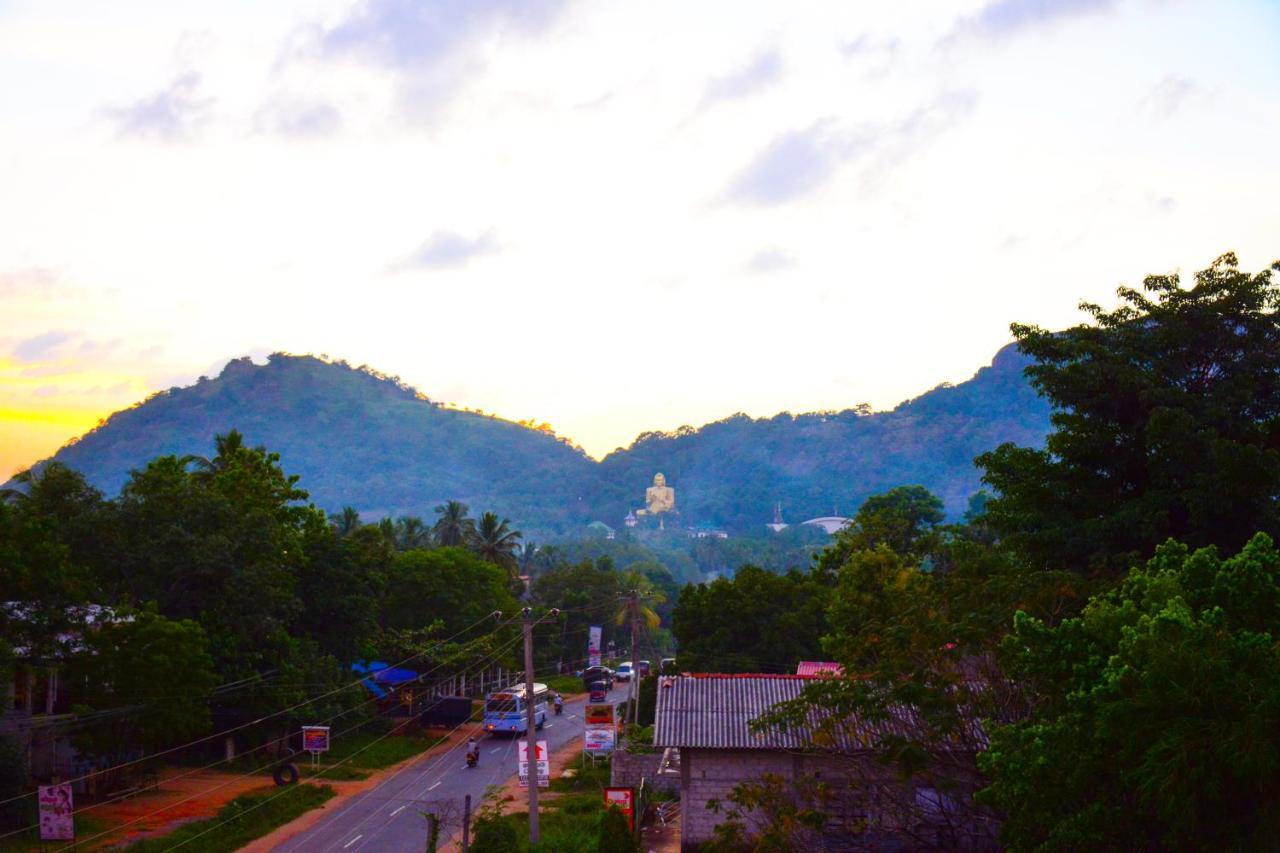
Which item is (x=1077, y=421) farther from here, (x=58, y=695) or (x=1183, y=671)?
(x=58, y=695)

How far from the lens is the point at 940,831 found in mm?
23938

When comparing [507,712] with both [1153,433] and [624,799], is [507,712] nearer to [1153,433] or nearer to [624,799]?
[624,799]

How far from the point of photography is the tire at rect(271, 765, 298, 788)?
135 feet

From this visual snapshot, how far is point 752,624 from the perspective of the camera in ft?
176

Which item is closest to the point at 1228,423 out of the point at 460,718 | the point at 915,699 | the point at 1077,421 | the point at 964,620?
the point at 1077,421

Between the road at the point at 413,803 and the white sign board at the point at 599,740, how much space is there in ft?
11.0

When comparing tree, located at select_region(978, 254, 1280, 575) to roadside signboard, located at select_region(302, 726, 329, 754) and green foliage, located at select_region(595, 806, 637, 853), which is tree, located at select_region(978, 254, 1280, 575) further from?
roadside signboard, located at select_region(302, 726, 329, 754)

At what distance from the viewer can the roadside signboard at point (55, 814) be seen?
2809 cm

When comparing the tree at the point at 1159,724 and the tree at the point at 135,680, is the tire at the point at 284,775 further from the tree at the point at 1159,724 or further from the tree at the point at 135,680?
the tree at the point at 1159,724

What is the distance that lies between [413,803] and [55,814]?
43.9ft

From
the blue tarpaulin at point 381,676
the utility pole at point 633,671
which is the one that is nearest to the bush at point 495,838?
the utility pole at point 633,671

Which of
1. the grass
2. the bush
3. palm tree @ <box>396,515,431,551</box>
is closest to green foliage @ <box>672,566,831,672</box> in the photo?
the grass

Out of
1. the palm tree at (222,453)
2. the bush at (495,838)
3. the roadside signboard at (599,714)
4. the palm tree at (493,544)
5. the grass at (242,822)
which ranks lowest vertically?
the grass at (242,822)

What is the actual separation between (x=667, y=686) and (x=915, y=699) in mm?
9763
